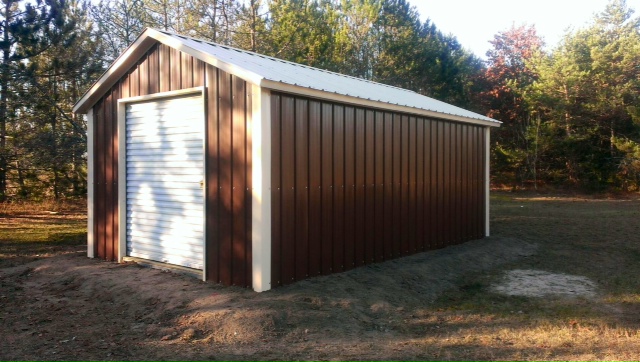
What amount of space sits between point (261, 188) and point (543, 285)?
4.16m

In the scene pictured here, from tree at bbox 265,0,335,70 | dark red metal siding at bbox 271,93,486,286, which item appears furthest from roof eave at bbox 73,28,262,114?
tree at bbox 265,0,335,70

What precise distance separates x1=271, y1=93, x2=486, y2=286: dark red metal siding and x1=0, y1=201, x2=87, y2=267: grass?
494 centimetres

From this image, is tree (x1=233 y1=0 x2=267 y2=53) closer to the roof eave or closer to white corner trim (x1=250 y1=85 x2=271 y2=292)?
the roof eave

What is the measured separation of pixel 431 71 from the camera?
26.6 m

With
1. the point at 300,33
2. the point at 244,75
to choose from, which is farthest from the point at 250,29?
the point at 244,75

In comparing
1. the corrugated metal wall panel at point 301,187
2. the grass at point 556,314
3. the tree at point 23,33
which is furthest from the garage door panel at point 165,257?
the tree at point 23,33

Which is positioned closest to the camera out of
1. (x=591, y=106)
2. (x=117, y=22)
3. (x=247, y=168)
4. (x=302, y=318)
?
(x=302, y=318)

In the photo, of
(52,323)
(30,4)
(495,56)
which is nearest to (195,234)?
(52,323)

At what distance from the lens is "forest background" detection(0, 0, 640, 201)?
51.2ft

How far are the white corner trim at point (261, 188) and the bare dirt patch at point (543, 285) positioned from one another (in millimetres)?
3155

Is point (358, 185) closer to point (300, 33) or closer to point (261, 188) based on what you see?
point (261, 188)

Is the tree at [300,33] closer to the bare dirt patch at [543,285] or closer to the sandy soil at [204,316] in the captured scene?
the bare dirt patch at [543,285]

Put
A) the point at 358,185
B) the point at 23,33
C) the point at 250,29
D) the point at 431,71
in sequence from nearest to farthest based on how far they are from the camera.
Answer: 1. the point at 358,185
2. the point at 23,33
3. the point at 250,29
4. the point at 431,71

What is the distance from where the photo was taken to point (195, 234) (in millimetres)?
6875
